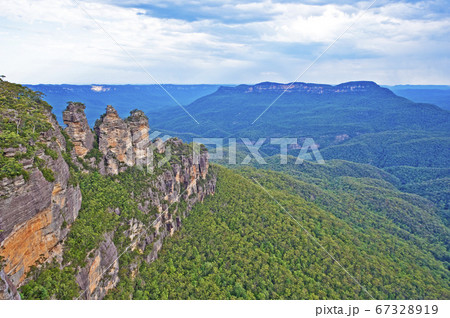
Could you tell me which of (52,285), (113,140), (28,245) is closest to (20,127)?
(28,245)

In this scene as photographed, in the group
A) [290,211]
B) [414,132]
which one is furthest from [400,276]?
[414,132]

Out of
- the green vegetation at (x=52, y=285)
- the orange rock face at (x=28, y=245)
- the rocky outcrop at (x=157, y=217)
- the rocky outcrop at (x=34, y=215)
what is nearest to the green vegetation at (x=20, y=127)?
the rocky outcrop at (x=34, y=215)

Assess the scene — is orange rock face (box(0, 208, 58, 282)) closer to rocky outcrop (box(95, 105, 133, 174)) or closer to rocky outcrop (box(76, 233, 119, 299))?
rocky outcrop (box(76, 233, 119, 299))

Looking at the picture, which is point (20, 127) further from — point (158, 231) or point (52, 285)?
point (158, 231)

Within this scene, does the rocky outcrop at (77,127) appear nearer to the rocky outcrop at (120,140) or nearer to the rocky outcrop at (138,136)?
the rocky outcrop at (120,140)

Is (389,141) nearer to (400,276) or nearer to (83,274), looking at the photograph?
(400,276)

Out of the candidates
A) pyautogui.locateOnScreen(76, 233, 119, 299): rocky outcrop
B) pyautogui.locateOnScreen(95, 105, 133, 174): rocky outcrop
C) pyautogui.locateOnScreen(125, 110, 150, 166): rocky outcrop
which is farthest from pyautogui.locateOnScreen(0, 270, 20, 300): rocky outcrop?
pyautogui.locateOnScreen(125, 110, 150, 166): rocky outcrop

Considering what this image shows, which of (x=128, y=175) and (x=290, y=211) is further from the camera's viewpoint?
(x=290, y=211)
